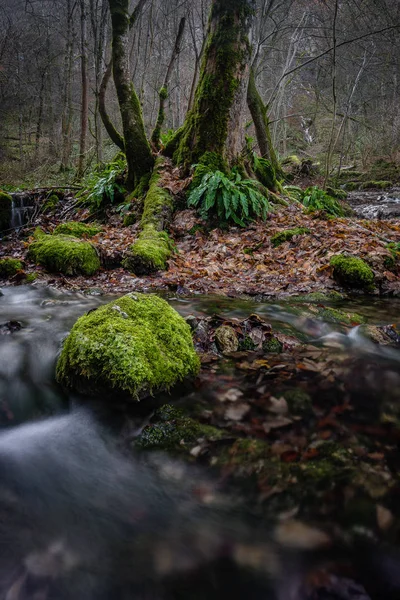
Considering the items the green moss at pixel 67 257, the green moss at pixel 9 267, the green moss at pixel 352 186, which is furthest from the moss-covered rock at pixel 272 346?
the green moss at pixel 352 186

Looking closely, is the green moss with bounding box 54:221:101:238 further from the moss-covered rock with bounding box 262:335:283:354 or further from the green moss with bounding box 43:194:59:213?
the moss-covered rock with bounding box 262:335:283:354

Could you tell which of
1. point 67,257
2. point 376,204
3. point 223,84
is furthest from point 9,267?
point 376,204

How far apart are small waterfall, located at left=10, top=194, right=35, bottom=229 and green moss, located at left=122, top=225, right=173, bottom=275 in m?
4.45

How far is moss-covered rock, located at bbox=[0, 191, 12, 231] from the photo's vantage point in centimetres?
884

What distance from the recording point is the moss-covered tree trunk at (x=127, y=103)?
316 inches

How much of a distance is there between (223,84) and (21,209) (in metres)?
5.82

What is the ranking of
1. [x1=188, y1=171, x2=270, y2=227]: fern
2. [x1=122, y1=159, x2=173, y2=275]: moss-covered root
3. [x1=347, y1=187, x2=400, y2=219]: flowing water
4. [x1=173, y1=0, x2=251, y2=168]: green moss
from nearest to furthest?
1. [x1=122, y1=159, x2=173, y2=275]: moss-covered root
2. [x1=188, y1=171, x2=270, y2=227]: fern
3. [x1=173, y1=0, x2=251, y2=168]: green moss
4. [x1=347, y1=187, x2=400, y2=219]: flowing water

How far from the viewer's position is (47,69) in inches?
810

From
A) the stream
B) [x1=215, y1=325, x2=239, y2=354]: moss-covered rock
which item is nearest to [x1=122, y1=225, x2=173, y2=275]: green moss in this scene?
[x1=215, y1=325, x2=239, y2=354]: moss-covered rock

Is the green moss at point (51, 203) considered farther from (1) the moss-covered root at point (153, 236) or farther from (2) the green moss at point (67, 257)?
(2) the green moss at point (67, 257)

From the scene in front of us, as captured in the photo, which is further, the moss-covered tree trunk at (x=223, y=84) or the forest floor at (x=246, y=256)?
the moss-covered tree trunk at (x=223, y=84)

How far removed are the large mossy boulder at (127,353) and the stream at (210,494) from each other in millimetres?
131

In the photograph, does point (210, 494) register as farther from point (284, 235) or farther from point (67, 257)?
point (284, 235)

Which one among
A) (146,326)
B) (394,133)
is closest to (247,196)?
(146,326)
